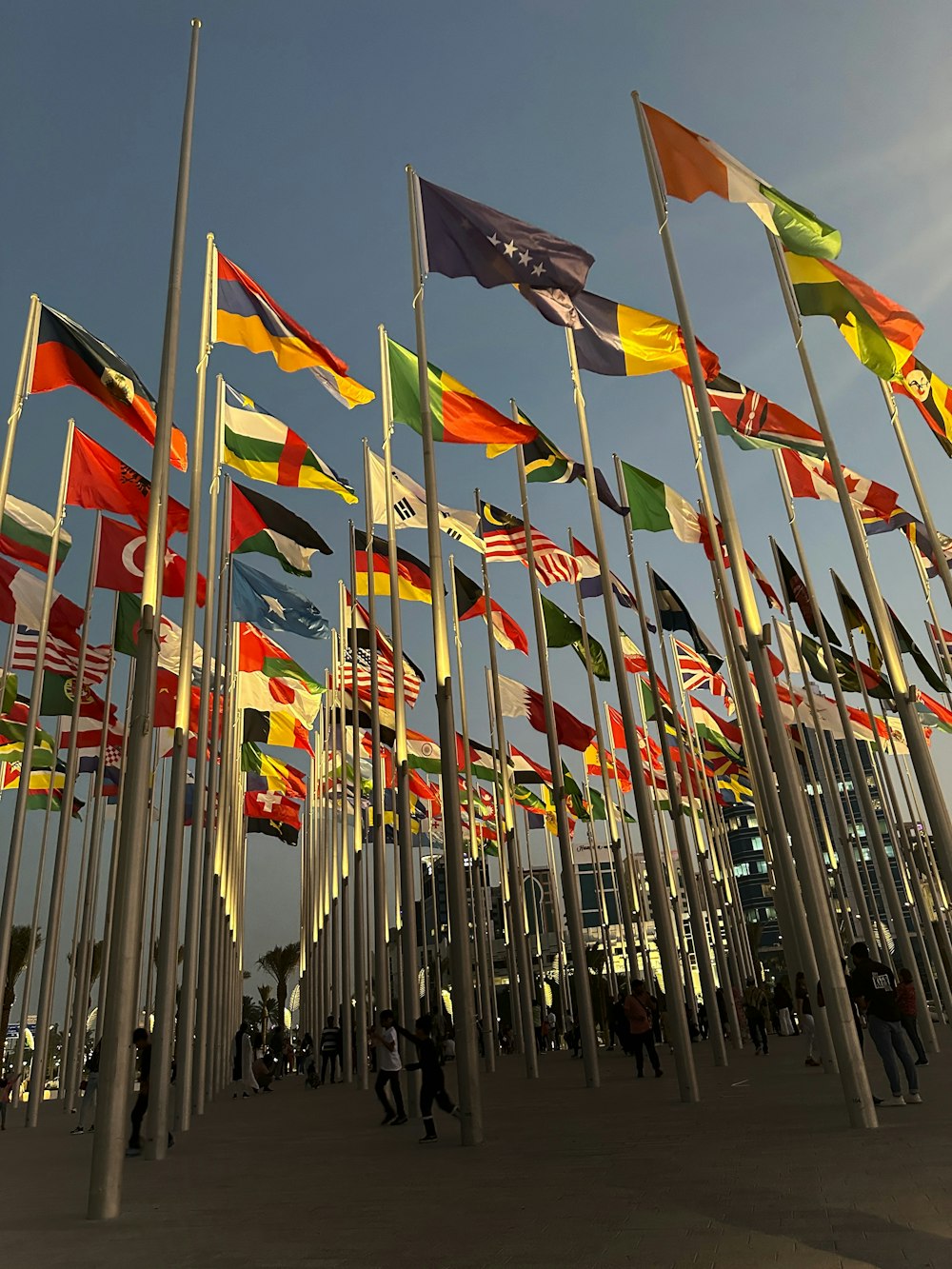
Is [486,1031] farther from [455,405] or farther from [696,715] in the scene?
[455,405]

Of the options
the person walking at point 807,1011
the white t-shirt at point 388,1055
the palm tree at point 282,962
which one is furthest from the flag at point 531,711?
the palm tree at point 282,962

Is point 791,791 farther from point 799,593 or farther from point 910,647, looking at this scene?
point 910,647

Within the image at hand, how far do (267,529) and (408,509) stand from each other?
3168mm

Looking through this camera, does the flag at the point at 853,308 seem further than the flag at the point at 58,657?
No

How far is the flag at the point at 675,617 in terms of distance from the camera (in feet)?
78.8

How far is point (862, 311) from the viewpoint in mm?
14156

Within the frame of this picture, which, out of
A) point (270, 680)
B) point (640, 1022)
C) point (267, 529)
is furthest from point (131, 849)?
point (270, 680)

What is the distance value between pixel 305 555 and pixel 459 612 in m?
5.51

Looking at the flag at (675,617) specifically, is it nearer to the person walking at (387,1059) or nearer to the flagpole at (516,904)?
the flagpole at (516,904)

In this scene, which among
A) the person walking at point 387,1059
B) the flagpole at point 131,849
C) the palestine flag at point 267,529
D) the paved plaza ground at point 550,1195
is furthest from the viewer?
the palestine flag at point 267,529

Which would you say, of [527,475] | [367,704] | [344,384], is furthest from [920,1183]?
[367,704]

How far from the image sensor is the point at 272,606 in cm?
2064

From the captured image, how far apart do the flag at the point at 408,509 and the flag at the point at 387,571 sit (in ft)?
2.40

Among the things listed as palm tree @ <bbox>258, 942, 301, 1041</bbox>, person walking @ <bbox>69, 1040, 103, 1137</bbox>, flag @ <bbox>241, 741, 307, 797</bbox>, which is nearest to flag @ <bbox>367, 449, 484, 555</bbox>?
person walking @ <bbox>69, 1040, 103, 1137</bbox>
